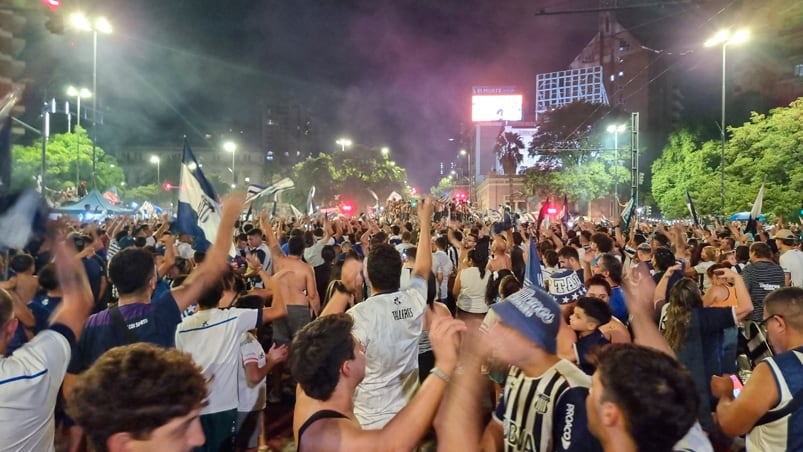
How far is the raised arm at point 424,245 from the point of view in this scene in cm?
443

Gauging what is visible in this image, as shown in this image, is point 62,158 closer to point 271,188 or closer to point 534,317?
point 271,188

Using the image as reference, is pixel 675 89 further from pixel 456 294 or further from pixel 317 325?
pixel 317 325

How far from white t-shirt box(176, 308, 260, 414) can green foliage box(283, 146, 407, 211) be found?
54.1 m

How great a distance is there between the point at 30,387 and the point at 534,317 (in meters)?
2.61

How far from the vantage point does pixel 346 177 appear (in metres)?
59.3

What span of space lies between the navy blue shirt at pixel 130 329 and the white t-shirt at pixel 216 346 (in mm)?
247

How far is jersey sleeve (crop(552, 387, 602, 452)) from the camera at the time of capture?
8.02 feet

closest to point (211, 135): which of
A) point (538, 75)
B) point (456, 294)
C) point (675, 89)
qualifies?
point (538, 75)

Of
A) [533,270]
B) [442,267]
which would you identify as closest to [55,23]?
[442,267]

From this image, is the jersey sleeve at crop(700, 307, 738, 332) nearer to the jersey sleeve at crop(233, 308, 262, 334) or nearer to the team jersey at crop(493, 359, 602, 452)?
the team jersey at crop(493, 359, 602, 452)

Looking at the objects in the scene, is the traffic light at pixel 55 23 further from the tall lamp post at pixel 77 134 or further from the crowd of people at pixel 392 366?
the tall lamp post at pixel 77 134

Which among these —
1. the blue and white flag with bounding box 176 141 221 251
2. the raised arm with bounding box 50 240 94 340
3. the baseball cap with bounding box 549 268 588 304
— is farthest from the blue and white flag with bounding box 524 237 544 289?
the raised arm with bounding box 50 240 94 340

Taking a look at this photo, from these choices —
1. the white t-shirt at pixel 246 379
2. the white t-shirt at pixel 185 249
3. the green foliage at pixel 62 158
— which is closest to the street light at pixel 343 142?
the green foliage at pixel 62 158

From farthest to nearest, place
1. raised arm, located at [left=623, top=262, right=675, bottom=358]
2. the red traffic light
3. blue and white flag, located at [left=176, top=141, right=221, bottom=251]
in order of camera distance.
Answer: the red traffic light → blue and white flag, located at [left=176, top=141, right=221, bottom=251] → raised arm, located at [left=623, top=262, right=675, bottom=358]
